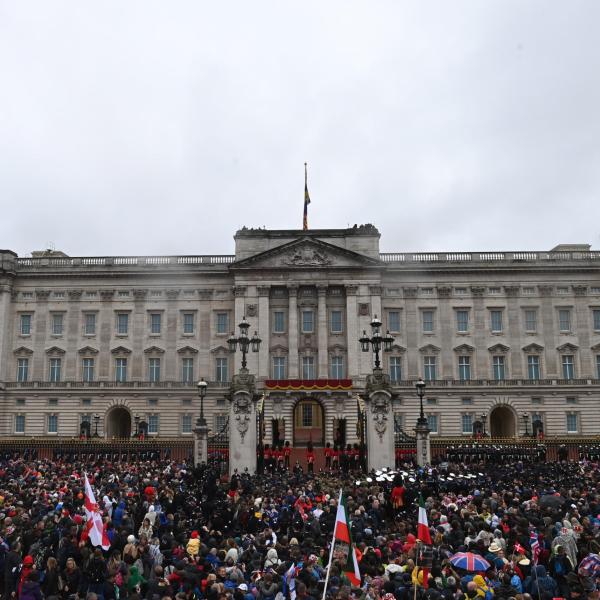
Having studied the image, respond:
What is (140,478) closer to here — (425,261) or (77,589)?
(77,589)

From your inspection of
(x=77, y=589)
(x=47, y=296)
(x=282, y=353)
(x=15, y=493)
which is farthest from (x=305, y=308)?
(x=77, y=589)

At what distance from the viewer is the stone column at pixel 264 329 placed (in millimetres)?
63844

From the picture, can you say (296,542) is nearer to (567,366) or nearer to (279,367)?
(279,367)

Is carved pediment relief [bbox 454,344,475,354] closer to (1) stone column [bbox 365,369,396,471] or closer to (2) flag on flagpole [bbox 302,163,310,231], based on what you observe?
(2) flag on flagpole [bbox 302,163,310,231]

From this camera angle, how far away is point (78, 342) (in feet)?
222

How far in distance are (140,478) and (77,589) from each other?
47.6 ft

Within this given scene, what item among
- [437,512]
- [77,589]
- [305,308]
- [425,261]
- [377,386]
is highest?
[425,261]

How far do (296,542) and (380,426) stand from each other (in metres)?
17.5

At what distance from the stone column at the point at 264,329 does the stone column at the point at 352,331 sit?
280 inches

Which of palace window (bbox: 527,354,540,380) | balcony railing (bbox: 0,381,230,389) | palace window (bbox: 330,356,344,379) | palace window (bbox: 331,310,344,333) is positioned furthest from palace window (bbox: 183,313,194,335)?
palace window (bbox: 527,354,540,380)

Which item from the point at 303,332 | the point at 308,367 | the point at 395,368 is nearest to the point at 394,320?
the point at 395,368

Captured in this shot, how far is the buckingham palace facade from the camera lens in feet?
213

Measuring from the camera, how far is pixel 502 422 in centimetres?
6775

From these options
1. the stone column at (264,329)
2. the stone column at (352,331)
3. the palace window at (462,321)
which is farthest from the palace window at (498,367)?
the stone column at (264,329)
